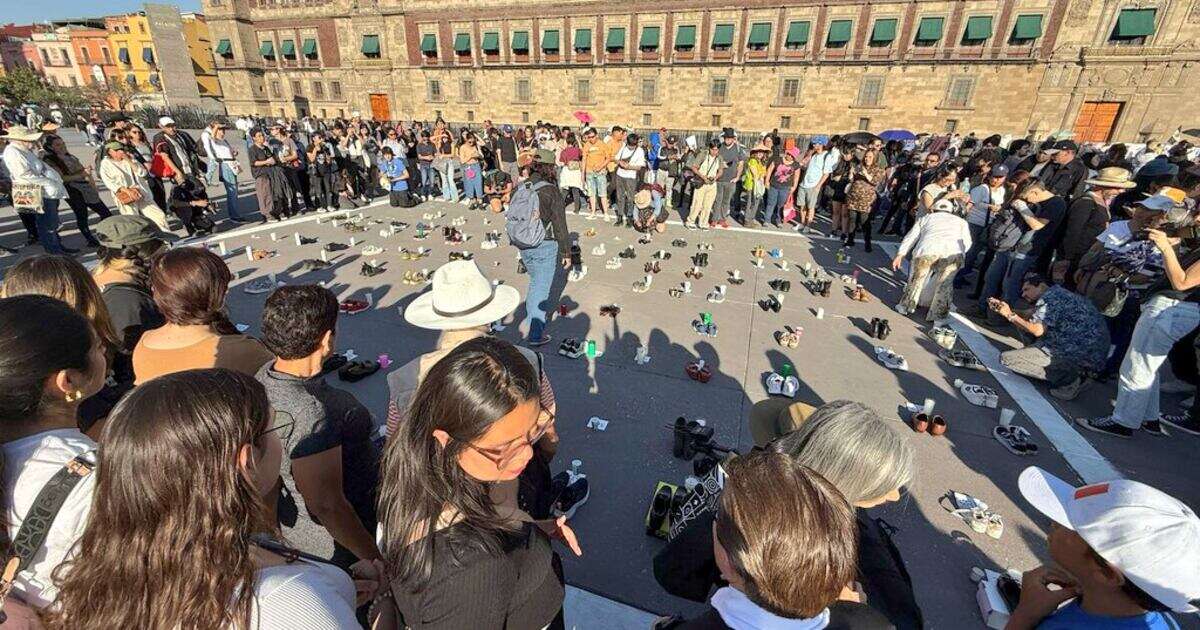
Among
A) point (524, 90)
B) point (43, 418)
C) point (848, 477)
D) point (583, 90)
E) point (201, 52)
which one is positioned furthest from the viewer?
point (201, 52)

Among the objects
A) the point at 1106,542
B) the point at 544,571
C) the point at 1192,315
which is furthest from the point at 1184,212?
the point at 544,571

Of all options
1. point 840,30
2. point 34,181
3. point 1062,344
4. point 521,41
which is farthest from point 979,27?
point 34,181

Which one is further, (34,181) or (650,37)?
(650,37)

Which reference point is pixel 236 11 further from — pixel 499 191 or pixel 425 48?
pixel 499 191

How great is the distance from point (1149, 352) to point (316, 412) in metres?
6.37

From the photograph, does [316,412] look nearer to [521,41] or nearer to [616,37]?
[616,37]

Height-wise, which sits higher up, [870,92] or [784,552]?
[870,92]

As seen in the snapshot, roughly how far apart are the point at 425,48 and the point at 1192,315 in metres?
45.7

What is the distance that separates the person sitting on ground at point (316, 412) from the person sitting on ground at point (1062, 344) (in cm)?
620

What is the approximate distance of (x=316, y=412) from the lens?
6.59 ft

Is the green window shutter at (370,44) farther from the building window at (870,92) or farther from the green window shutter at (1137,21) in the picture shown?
the green window shutter at (1137,21)

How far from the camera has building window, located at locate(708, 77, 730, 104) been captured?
33.9 meters

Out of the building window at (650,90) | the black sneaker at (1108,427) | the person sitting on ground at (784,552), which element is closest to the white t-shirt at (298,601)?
the person sitting on ground at (784,552)

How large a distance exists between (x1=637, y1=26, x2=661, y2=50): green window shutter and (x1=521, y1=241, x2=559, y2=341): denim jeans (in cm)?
3502
